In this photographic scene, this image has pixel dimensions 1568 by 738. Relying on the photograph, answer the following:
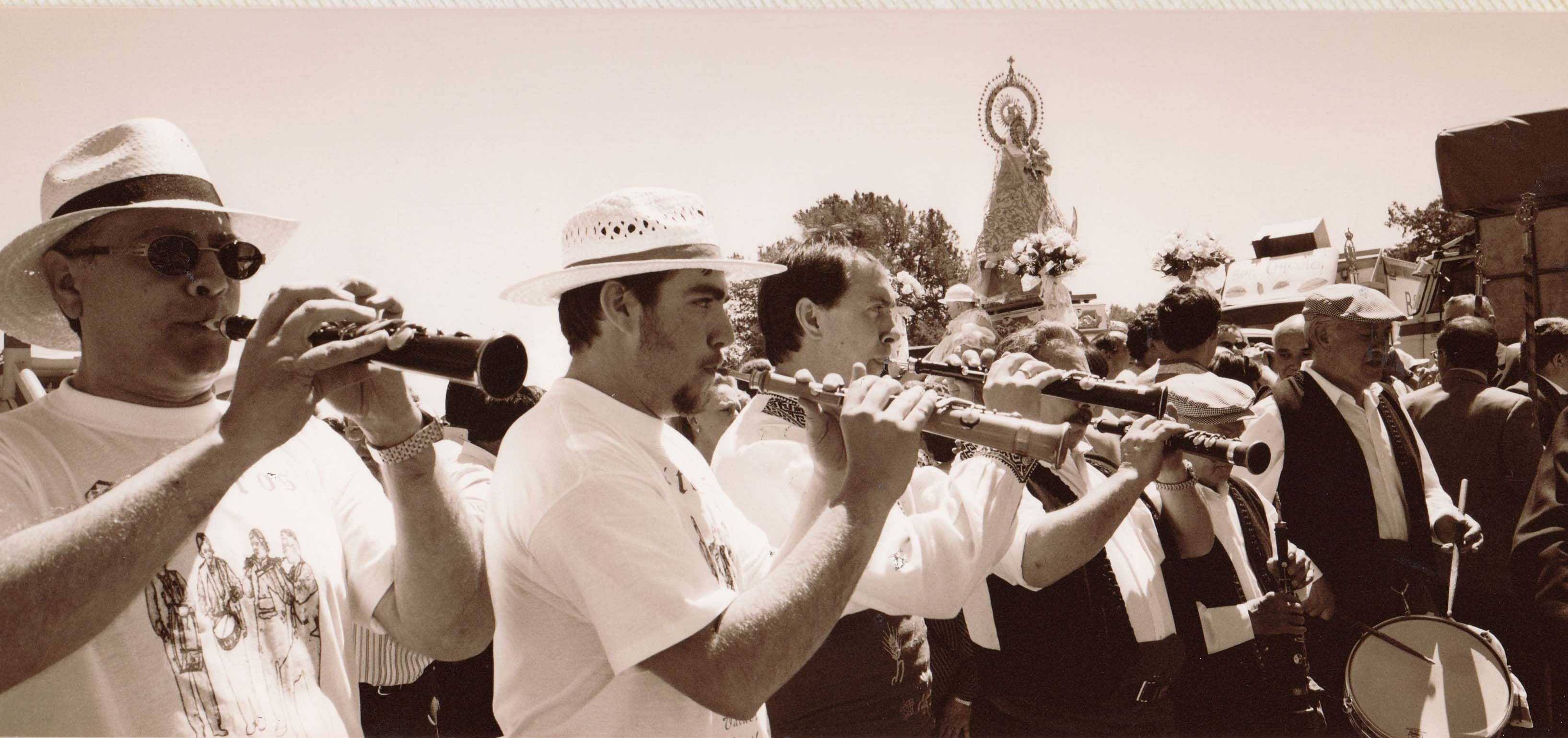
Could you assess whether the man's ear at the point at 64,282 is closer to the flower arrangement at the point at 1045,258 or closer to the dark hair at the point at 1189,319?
the dark hair at the point at 1189,319

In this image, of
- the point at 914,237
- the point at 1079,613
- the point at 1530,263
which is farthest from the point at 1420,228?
the point at 1079,613

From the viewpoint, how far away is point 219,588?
1655 millimetres

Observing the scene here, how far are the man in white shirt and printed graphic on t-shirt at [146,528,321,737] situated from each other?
3.35ft

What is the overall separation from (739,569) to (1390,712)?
10.3 ft

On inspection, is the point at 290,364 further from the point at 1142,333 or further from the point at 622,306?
the point at 1142,333

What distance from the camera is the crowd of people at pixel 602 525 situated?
1558mm

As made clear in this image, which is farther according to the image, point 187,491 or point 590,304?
point 590,304

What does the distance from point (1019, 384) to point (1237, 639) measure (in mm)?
1424

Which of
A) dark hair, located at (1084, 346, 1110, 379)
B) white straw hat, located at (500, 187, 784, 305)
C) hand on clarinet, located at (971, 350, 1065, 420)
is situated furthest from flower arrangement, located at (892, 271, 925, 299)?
white straw hat, located at (500, 187, 784, 305)

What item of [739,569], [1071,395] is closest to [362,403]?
[739,569]

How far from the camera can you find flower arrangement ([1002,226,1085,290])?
10641mm

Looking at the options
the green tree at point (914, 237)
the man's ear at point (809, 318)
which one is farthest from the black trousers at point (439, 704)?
the green tree at point (914, 237)

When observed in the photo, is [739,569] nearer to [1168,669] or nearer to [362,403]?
[362,403]

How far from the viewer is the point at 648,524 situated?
172 cm
